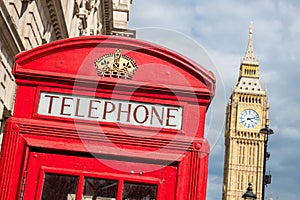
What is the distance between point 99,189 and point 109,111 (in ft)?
1.50

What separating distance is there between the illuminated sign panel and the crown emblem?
0.17 meters

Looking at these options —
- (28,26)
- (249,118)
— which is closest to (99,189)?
(28,26)

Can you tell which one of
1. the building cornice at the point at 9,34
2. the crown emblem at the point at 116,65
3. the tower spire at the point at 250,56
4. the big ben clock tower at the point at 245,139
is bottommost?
the crown emblem at the point at 116,65

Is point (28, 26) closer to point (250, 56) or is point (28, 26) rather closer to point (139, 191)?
point (139, 191)

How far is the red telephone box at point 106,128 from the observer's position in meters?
3.21

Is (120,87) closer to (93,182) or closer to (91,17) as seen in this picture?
(93,182)

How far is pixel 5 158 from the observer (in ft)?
10.6

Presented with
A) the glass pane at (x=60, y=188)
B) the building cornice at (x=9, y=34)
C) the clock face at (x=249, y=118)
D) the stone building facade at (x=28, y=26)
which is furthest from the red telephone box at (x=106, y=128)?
the clock face at (x=249, y=118)

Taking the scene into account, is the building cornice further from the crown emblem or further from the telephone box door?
the telephone box door

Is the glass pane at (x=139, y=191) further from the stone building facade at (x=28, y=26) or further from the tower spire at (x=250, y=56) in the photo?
the tower spire at (x=250, y=56)

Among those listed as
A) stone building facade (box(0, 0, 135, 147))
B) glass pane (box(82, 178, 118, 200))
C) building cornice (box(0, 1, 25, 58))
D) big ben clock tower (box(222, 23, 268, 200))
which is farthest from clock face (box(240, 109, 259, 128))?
glass pane (box(82, 178, 118, 200))

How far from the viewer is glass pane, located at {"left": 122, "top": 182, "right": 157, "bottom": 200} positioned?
3.20 metres

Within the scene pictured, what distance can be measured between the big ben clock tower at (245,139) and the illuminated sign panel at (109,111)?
90735mm

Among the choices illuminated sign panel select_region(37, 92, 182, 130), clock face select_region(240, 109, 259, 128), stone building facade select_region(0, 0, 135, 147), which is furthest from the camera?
clock face select_region(240, 109, 259, 128)
